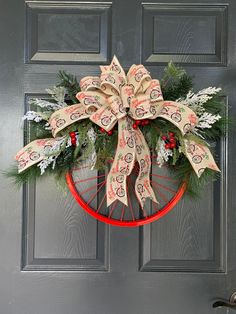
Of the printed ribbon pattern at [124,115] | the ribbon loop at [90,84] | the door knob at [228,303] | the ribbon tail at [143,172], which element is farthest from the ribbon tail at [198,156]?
the door knob at [228,303]

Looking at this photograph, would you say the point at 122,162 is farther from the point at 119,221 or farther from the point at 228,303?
the point at 228,303

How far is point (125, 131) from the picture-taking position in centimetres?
127

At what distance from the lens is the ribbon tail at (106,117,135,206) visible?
4.13ft

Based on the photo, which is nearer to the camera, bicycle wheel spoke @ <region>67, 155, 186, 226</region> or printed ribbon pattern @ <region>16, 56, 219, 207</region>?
printed ribbon pattern @ <region>16, 56, 219, 207</region>

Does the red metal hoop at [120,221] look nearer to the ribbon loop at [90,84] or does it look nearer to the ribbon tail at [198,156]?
the ribbon tail at [198,156]

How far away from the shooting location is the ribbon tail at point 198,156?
1.27 meters

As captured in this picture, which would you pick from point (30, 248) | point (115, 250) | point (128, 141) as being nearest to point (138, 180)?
point (128, 141)

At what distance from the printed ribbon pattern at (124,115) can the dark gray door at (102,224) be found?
17 centimetres

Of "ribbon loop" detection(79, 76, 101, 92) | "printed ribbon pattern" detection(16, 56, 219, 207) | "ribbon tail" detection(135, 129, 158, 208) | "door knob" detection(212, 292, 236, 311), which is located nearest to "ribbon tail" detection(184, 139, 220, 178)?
"printed ribbon pattern" detection(16, 56, 219, 207)

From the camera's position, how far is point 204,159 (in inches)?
50.1

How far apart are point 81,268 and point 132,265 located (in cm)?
15

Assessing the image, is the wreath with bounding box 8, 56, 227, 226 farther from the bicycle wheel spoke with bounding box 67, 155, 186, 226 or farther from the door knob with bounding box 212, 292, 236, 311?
the door knob with bounding box 212, 292, 236, 311

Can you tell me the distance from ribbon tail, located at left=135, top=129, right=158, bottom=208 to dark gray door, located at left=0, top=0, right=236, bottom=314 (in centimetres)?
14

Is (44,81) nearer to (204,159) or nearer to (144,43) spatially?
(144,43)
